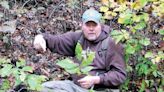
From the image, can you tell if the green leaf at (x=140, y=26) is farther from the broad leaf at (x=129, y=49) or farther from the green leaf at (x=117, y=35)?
the broad leaf at (x=129, y=49)

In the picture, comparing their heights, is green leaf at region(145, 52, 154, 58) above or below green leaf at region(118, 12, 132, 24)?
below

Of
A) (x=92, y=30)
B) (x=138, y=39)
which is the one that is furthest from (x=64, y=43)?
(x=138, y=39)

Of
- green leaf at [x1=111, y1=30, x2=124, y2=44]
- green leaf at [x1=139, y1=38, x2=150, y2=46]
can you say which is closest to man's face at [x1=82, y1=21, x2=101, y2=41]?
green leaf at [x1=111, y1=30, x2=124, y2=44]

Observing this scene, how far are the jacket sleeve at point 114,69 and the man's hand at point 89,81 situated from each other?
7 centimetres

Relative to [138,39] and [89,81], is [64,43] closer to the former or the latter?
[89,81]

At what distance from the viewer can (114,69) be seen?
4.68 metres

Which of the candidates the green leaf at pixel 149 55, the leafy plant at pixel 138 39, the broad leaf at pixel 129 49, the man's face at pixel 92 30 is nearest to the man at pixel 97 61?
the man's face at pixel 92 30

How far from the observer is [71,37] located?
198 inches

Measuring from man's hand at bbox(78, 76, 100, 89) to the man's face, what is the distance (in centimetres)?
47

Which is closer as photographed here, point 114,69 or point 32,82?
point 32,82

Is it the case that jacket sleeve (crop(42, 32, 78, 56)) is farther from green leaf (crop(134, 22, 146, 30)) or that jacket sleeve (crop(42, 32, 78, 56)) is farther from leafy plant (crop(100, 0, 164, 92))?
green leaf (crop(134, 22, 146, 30))

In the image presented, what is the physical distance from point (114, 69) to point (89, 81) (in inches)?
13.3

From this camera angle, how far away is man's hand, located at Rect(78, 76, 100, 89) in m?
4.53

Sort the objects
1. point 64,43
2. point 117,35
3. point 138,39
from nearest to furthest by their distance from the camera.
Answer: point 117,35, point 64,43, point 138,39
